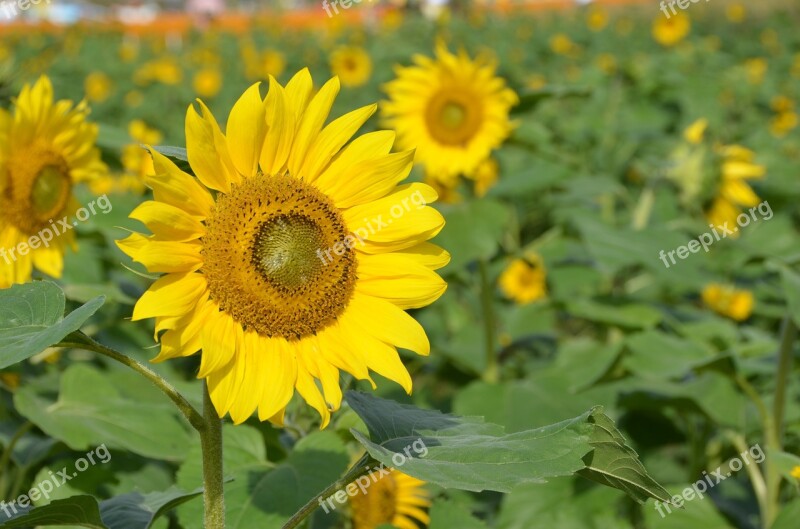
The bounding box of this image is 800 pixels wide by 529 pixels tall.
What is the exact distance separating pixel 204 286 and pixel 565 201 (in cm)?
258

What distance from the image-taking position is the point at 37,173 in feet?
7.00

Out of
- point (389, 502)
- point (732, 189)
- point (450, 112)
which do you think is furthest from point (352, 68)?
point (389, 502)

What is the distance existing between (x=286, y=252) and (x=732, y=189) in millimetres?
2635

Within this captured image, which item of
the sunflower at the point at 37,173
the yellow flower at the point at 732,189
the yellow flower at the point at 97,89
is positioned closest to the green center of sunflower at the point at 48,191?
the sunflower at the point at 37,173

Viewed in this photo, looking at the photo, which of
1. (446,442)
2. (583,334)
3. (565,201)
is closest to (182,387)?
(446,442)

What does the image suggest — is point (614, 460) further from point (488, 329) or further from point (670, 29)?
point (670, 29)

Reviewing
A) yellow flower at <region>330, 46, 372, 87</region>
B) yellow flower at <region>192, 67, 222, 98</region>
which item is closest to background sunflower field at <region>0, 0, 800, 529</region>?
yellow flower at <region>330, 46, 372, 87</region>

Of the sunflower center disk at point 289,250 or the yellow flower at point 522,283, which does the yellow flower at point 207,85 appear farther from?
the sunflower center disk at point 289,250

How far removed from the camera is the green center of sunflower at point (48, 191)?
2.13m

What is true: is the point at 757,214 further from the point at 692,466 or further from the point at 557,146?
the point at 692,466

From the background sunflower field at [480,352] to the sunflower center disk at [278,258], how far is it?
0.10 meters

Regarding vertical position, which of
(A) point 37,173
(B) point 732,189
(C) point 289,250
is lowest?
(B) point 732,189

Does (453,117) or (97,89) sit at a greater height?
(97,89)

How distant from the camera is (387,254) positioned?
1.42m
